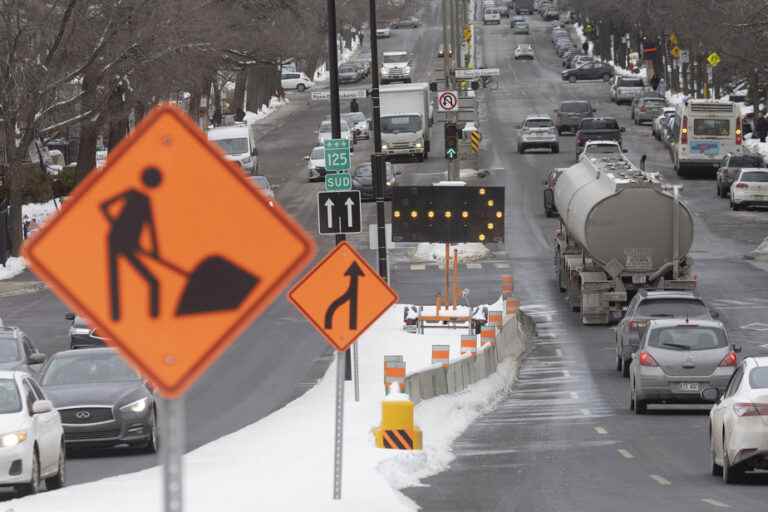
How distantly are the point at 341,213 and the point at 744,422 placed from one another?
37.6 feet

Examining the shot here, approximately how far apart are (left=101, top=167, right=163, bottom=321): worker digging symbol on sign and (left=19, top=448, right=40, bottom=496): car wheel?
40.3 ft

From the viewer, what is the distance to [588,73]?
124 metres

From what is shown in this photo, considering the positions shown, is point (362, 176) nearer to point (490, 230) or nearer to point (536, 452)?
point (490, 230)

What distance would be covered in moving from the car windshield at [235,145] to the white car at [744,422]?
54983mm

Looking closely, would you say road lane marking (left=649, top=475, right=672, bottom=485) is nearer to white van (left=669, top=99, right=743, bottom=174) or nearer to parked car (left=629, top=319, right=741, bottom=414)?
parked car (left=629, top=319, right=741, bottom=414)

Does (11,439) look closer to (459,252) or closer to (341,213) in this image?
(341,213)

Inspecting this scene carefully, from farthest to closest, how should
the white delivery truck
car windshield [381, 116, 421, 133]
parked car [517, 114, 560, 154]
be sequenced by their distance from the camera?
parked car [517, 114, 560, 154] < the white delivery truck < car windshield [381, 116, 421, 133]

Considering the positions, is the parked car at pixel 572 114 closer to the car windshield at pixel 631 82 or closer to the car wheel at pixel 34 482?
the car windshield at pixel 631 82

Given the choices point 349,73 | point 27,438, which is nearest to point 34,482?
point 27,438

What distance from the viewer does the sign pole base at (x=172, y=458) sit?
636cm

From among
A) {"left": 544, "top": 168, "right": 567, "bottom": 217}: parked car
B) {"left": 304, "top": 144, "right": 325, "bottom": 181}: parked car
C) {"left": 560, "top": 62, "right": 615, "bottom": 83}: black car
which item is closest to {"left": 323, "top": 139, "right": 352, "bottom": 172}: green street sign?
{"left": 544, "top": 168, "right": 567, "bottom": 217}: parked car

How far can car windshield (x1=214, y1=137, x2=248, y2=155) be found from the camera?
240 feet

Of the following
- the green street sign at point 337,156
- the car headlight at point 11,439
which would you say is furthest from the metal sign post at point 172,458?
the green street sign at point 337,156

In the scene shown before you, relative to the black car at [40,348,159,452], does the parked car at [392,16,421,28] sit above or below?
above
